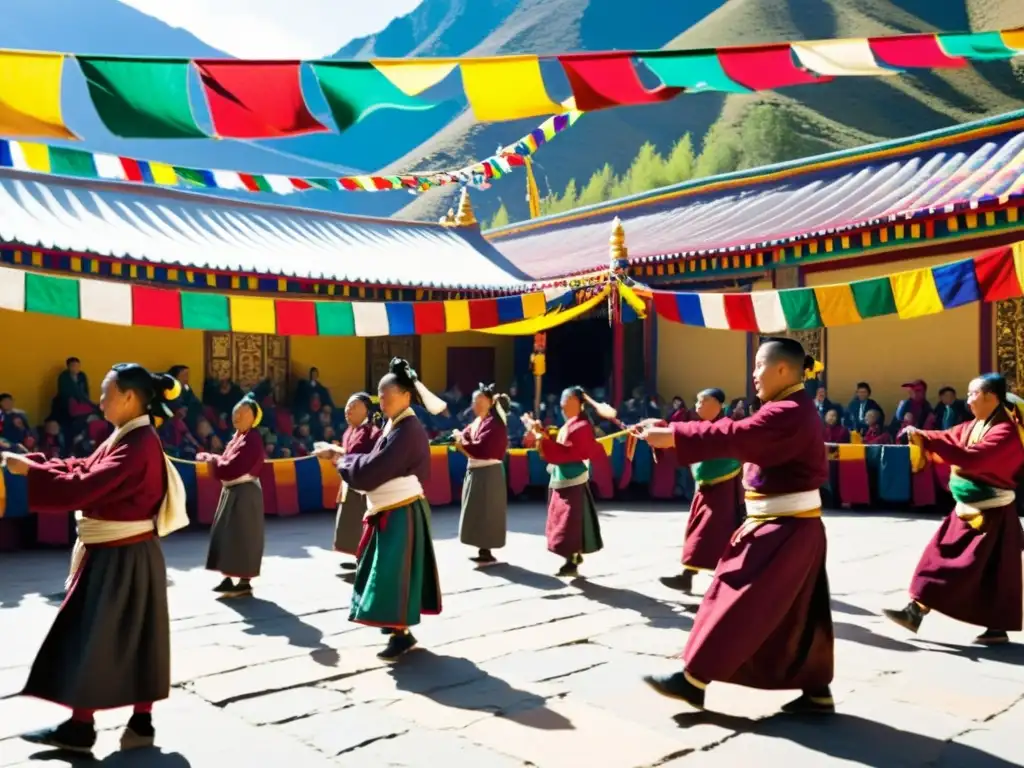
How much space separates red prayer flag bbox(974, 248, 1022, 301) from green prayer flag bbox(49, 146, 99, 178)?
6375mm

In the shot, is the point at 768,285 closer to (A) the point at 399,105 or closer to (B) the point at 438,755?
(A) the point at 399,105

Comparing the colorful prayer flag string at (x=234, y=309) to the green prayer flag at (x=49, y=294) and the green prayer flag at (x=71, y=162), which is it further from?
the green prayer flag at (x=71, y=162)

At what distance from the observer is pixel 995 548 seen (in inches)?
188

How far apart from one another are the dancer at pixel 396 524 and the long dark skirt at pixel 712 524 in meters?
1.86

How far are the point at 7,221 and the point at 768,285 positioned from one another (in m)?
8.73

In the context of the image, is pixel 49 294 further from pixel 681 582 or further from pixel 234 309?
pixel 681 582

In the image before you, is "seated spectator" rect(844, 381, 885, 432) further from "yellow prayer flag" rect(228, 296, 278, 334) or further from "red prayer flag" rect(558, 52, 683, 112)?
"red prayer flag" rect(558, 52, 683, 112)

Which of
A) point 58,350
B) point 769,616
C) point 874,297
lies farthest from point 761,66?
point 58,350

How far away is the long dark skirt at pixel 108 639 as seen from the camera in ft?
10.7

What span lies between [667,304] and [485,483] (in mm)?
2063

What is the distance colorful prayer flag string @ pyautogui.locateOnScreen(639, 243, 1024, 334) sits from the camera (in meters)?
5.56

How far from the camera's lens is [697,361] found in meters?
13.3

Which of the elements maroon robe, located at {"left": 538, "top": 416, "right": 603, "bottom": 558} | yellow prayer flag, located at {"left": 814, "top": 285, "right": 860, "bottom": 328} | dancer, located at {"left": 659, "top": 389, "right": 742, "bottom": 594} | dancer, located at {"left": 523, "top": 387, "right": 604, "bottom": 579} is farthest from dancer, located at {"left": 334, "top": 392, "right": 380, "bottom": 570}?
yellow prayer flag, located at {"left": 814, "top": 285, "right": 860, "bottom": 328}

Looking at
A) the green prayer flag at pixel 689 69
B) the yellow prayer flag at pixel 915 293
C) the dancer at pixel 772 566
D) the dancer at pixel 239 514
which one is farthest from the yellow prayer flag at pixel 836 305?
the dancer at pixel 239 514
